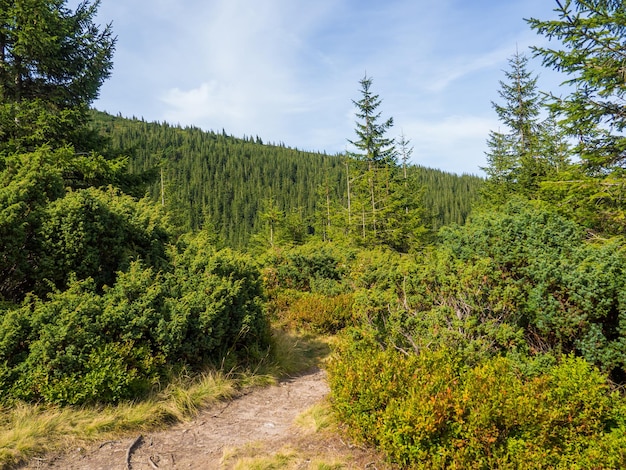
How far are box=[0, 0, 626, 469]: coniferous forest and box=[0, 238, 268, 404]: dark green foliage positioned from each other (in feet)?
0.08

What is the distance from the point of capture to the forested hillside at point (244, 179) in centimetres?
8675

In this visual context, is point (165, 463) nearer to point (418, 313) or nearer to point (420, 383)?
point (420, 383)

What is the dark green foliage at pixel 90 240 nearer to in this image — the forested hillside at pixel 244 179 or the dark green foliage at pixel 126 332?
the dark green foliage at pixel 126 332

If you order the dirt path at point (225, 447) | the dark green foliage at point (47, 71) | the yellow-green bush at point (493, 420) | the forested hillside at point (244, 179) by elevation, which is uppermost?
the forested hillside at point (244, 179)

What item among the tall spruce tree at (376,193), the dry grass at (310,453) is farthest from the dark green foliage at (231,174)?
the dry grass at (310,453)

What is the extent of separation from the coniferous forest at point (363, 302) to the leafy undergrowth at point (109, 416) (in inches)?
4.1

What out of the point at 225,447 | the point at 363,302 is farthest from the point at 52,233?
the point at 363,302

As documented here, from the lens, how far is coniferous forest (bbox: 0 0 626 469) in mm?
3037

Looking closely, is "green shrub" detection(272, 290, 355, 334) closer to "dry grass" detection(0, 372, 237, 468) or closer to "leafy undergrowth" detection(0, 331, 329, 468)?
"leafy undergrowth" detection(0, 331, 329, 468)

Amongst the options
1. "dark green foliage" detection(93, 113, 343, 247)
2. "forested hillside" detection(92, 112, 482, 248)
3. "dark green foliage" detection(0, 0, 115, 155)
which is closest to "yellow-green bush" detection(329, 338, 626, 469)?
"dark green foliage" detection(0, 0, 115, 155)

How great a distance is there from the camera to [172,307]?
503 centimetres

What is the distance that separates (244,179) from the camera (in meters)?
115

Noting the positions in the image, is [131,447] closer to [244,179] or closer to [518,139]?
[518,139]

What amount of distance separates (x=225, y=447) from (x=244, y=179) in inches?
4509
